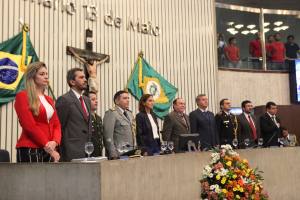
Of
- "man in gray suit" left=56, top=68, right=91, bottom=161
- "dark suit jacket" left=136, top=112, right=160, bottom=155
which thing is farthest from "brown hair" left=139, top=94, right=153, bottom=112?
"man in gray suit" left=56, top=68, right=91, bottom=161

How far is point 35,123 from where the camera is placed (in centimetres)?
268

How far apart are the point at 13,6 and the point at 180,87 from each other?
3.18 metres

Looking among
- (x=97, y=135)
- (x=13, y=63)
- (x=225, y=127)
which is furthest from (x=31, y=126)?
(x=225, y=127)

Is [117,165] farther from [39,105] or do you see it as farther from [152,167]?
[39,105]

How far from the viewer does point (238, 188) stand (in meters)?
3.04

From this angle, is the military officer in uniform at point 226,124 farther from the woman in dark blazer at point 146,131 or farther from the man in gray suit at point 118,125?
the man in gray suit at point 118,125

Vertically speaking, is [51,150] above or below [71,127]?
below

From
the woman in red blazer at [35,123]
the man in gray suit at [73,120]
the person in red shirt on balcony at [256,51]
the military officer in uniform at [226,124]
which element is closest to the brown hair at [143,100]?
the man in gray suit at [73,120]

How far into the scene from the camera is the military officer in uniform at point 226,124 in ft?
17.2

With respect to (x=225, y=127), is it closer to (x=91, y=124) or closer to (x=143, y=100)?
(x=143, y=100)

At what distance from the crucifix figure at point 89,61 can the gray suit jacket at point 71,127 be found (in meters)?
2.56

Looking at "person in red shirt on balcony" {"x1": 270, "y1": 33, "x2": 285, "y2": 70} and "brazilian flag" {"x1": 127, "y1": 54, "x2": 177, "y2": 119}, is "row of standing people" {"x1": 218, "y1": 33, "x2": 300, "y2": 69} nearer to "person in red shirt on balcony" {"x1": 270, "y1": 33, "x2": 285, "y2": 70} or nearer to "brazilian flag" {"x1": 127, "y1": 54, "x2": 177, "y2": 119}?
"person in red shirt on balcony" {"x1": 270, "y1": 33, "x2": 285, "y2": 70}

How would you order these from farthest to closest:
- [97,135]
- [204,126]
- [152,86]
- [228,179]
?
[152,86] → [204,126] → [97,135] → [228,179]

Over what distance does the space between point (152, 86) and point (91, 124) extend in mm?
3510
